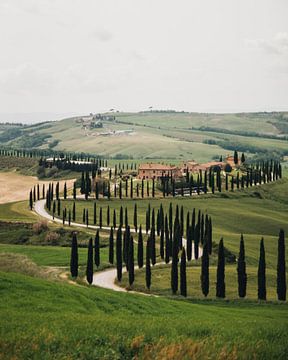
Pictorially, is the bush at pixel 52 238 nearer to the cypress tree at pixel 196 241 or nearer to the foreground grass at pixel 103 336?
the cypress tree at pixel 196 241

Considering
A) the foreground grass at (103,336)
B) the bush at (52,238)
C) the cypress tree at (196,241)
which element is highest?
the foreground grass at (103,336)

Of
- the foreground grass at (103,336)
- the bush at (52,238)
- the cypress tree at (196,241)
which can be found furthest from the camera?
the bush at (52,238)

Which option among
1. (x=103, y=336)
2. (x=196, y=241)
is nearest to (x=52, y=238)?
(x=196, y=241)

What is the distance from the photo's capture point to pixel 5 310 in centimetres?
2627

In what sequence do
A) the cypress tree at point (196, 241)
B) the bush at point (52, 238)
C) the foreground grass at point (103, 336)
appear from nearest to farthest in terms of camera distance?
the foreground grass at point (103, 336) → the cypress tree at point (196, 241) → the bush at point (52, 238)

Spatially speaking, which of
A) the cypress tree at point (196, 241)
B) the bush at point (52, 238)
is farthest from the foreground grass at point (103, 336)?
the bush at point (52, 238)

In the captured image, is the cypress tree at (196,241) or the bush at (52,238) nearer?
the cypress tree at (196,241)

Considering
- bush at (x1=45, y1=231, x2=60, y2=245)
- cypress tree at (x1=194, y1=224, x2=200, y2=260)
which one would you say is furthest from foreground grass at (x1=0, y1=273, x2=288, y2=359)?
bush at (x1=45, y1=231, x2=60, y2=245)

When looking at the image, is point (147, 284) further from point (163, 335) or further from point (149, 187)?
point (149, 187)

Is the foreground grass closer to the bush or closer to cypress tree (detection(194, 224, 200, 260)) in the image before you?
cypress tree (detection(194, 224, 200, 260))

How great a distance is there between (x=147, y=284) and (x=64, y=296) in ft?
132

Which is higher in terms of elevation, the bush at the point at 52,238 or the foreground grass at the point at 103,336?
the foreground grass at the point at 103,336

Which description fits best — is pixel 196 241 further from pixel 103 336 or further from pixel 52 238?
pixel 103 336

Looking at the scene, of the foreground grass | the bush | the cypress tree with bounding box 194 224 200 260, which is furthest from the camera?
the bush
